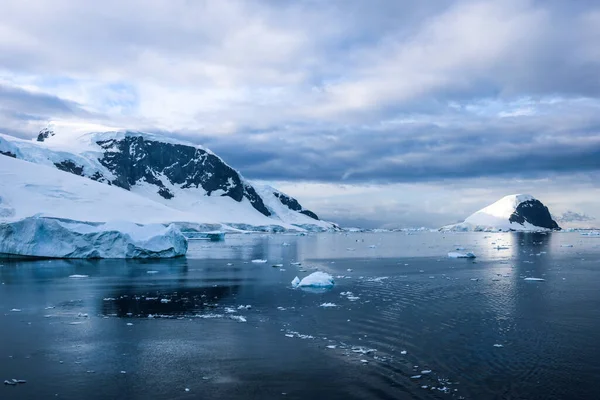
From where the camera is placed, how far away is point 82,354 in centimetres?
1639

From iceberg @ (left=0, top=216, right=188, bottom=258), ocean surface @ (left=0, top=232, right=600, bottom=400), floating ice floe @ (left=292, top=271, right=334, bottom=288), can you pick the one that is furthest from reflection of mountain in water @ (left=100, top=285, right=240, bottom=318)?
iceberg @ (left=0, top=216, right=188, bottom=258)

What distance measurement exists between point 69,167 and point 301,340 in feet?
467

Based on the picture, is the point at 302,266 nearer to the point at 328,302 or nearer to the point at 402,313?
the point at 328,302

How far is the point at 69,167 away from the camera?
471ft

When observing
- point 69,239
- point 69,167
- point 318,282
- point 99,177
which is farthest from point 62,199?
point 99,177

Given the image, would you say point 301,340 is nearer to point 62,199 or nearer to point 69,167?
point 62,199

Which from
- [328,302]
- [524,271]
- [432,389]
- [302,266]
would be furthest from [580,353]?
[302,266]

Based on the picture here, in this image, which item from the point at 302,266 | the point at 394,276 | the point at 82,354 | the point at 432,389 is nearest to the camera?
the point at 432,389

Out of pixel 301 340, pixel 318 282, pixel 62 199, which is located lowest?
pixel 301 340

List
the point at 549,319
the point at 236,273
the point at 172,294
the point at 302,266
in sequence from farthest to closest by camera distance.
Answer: the point at 302,266 → the point at 236,273 → the point at 172,294 → the point at 549,319

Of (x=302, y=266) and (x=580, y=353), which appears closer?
(x=580, y=353)

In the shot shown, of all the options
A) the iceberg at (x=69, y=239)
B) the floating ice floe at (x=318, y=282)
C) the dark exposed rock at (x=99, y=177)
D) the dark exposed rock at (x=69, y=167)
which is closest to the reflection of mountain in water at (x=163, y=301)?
the floating ice floe at (x=318, y=282)

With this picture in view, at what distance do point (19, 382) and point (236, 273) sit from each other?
27638mm

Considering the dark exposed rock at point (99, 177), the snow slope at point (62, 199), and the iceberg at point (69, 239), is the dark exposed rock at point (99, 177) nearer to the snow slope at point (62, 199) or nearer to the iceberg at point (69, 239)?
the snow slope at point (62, 199)
